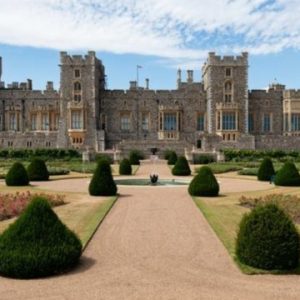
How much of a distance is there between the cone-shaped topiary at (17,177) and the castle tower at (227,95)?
35255mm

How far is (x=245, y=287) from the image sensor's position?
879 centimetres

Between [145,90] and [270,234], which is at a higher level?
[145,90]

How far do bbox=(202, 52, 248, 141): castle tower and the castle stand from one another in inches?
4.4

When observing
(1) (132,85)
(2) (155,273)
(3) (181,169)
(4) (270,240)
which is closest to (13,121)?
(1) (132,85)

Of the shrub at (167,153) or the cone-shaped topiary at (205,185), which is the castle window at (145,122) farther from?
the cone-shaped topiary at (205,185)

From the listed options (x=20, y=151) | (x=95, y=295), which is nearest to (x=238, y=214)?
(x=95, y=295)

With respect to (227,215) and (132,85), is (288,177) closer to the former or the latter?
(227,215)

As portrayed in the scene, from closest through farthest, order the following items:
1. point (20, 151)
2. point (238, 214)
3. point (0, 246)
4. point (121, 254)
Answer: point (0, 246), point (121, 254), point (238, 214), point (20, 151)

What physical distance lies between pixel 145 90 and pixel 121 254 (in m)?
51.5

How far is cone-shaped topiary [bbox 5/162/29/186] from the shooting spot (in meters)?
25.3

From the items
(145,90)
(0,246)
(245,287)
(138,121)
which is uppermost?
(145,90)

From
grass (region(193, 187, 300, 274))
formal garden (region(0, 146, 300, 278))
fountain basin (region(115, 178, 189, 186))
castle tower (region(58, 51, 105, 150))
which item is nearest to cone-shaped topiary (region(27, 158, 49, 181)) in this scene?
formal garden (region(0, 146, 300, 278))

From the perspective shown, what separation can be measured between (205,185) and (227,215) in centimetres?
493

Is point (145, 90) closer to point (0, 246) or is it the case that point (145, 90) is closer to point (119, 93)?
point (119, 93)
